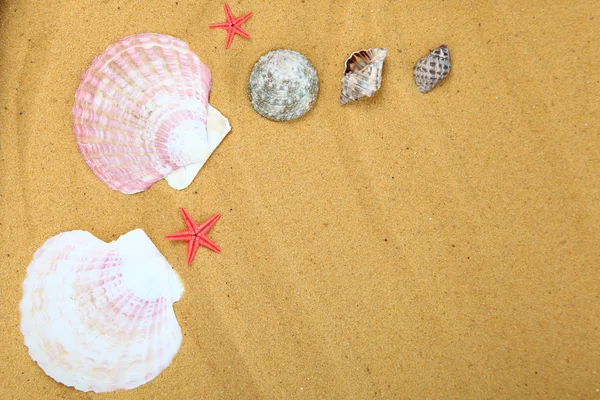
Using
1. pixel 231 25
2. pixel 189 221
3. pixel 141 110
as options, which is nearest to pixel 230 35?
pixel 231 25

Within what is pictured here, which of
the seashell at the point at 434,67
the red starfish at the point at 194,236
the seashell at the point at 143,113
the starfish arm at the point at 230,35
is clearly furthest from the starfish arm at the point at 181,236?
the seashell at the point at 434,67

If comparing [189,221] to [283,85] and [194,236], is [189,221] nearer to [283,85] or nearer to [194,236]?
[194,236]

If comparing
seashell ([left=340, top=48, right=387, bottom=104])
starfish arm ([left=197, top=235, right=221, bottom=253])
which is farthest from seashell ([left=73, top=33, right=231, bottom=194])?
seashell ([left=340, top=48, right=387, bottom=104])

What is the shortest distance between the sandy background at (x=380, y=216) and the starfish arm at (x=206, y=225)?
0.12ft

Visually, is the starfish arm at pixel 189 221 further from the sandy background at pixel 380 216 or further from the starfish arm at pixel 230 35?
the starfish arm at pixel 230 35

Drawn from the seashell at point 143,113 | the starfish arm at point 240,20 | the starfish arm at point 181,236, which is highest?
the starfish arm at point 240,20

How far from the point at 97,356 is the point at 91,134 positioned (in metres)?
0.83

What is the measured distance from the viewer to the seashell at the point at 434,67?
196 cm

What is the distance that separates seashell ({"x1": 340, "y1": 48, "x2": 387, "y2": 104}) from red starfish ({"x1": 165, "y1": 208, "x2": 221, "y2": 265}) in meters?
0.70

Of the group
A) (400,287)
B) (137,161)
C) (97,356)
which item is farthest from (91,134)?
(400,287)

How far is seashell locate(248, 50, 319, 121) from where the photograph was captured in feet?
6.29

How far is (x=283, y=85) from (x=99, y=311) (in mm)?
1071

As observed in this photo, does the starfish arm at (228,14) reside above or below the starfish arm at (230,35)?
above

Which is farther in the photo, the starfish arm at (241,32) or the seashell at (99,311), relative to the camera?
the starfish arm at (241,32)
